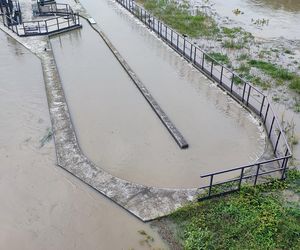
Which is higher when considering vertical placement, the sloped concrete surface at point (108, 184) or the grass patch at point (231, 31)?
the grass patch at point (231, 31)

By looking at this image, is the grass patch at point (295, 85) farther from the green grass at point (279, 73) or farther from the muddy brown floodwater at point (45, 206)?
the muddy brown floodwater at point (45, 206)

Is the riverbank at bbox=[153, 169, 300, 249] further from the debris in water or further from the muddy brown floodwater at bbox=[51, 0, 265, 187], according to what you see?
the debris in water

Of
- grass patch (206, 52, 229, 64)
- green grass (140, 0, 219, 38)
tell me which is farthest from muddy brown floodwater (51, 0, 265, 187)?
green grass (140, 0, 219, 38)

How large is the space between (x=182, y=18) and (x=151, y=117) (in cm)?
1371

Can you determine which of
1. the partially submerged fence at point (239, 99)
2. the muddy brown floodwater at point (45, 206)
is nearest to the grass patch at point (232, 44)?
the partially submerged fence at point (239, 99)

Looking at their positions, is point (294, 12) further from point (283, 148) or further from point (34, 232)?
point (34, 232)

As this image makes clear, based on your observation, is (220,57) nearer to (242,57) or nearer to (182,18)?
(242,57)

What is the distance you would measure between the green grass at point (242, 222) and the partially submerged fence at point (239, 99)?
448 mm

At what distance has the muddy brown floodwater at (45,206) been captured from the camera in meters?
7.75

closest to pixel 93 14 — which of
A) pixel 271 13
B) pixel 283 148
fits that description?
pixel 271 13

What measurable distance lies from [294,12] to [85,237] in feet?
89.1

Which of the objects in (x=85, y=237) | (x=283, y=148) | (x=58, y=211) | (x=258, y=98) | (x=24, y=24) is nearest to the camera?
(x=85, y=237)

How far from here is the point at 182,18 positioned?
24.0 meters

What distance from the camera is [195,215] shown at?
8227 millimetres
